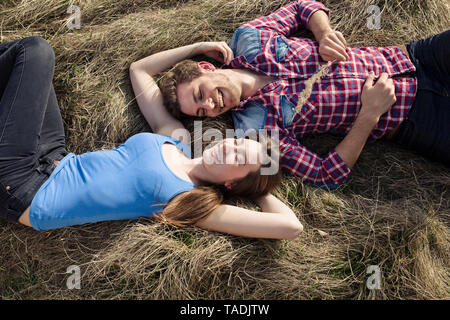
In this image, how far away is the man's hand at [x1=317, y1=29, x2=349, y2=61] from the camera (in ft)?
10.6

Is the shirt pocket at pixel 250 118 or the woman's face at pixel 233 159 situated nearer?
the woman's face at pixel 233 159

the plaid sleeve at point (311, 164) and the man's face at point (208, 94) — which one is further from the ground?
the man's face at point (208, 94)

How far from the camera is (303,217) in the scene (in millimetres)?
3273

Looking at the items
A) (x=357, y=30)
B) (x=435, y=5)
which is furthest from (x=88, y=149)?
(x=435, y=5)

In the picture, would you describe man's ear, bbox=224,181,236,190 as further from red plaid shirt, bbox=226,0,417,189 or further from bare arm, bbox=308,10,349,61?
bare arm, bbox=308,10,349,61

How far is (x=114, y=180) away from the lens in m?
2.82

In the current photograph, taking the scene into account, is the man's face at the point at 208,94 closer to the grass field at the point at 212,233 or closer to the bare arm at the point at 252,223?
the grass field at the point at 212,233

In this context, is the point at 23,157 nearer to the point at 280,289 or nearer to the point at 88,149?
the point at 88,149

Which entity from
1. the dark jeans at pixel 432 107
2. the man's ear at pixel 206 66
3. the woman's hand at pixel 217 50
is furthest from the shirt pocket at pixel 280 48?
the dark jeans at pixel 432 107

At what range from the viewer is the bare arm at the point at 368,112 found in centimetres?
310

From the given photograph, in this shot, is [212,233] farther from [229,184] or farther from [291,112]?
[291,112]

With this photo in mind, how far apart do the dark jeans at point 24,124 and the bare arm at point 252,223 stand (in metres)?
1.41

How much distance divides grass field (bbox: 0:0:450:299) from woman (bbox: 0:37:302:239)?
27 centimetres

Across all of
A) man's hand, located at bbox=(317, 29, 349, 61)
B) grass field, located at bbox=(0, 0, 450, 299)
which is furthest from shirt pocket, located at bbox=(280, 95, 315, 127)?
man's hand, located at bbox=(317, 29, 349, 61)
